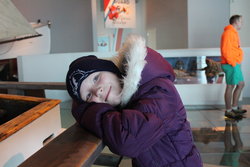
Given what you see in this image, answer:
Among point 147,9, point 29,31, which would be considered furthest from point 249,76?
point 147,9

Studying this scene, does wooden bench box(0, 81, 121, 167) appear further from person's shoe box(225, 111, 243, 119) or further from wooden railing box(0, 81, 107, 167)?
person's shoe box(225, 111, 243, 119)

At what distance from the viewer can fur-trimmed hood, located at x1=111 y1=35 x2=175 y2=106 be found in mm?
781

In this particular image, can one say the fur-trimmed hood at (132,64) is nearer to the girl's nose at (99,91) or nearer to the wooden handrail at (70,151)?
the girl's nose at (99,91)

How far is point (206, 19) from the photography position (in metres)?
5.43

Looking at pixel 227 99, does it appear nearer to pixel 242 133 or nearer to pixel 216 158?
pixel 242 133

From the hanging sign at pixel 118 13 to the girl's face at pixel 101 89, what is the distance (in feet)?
15.3

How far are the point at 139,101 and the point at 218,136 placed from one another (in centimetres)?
238

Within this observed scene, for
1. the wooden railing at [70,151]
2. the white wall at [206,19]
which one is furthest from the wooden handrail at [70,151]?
the white wall at [206,19]

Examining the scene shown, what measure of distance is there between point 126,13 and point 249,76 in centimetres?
272

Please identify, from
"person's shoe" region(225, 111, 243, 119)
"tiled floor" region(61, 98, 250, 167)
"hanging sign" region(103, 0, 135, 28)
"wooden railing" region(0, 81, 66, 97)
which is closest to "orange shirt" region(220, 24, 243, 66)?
"person's shoe" region(225, 111, 243, 119)

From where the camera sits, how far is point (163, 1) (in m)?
7.68

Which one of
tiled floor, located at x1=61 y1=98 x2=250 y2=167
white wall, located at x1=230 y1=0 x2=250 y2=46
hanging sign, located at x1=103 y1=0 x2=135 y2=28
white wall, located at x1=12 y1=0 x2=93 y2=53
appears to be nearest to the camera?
tiled floor, located at x1=61 y1=98 x2=250 y2=167

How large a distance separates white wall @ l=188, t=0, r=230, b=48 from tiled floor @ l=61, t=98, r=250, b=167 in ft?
6.79

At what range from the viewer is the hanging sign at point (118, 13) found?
531cm
